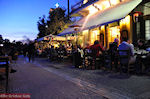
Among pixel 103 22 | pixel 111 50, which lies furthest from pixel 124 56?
pixel 103 22

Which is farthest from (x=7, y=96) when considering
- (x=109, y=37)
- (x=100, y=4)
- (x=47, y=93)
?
(x=100, y=4)

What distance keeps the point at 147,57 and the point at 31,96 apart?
4692 millimetres

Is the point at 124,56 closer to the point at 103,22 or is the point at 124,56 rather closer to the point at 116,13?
the point at 103,22

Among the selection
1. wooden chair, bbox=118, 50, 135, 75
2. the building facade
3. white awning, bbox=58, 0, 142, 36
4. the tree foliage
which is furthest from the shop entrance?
the tree foliage

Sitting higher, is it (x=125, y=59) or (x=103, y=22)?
(x=103, y=22)

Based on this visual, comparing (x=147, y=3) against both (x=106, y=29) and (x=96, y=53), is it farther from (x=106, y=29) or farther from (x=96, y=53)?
(x=96, y=53)

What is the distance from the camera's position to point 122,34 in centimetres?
1211

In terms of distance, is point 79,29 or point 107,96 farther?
point 79,29

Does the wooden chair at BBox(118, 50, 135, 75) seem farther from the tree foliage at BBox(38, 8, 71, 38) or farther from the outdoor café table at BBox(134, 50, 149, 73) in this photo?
the tree foliage at BBox(38, 8, 71, 38)

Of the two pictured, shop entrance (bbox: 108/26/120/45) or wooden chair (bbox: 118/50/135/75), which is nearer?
wooden chair (bbox: 118/50/135/75)

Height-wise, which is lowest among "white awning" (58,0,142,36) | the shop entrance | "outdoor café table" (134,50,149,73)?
"outdoor café table" (134,50,149,73)

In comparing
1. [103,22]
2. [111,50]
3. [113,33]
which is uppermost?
[103,22]

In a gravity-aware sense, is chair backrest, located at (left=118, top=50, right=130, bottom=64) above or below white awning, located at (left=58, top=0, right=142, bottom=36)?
below

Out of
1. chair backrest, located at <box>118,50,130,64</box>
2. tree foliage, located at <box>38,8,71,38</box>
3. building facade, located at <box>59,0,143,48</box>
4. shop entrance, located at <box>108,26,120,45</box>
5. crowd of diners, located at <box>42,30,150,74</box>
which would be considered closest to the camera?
chair backrest, located at <box>118,50,130,64</box>
